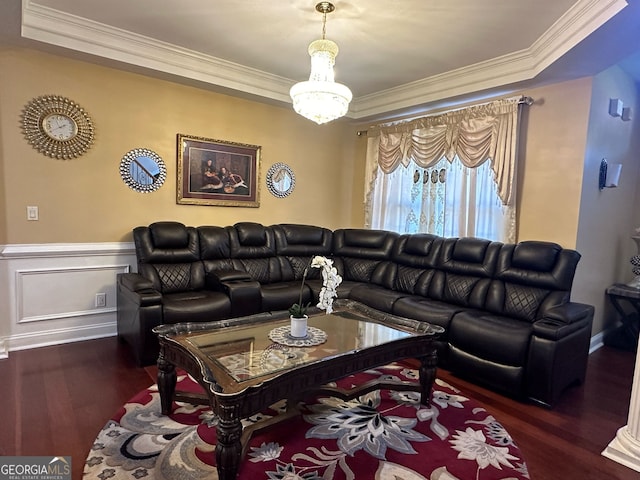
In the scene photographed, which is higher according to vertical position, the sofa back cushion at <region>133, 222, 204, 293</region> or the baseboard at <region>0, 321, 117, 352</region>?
the sofa back cushion at <region>133, 222, 204, 293</region>

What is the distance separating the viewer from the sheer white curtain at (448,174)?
379cm

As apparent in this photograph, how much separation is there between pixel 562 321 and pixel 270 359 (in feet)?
7.01

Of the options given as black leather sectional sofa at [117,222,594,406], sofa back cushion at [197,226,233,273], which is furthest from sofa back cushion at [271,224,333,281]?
sofa back cushion at [197,226,233,273]

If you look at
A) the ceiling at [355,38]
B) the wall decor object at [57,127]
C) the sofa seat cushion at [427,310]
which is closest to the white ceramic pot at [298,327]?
the sofa seat cushion at [427,310]

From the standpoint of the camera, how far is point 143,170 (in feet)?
12.7

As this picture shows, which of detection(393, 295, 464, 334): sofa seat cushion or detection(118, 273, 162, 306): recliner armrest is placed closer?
detection(118, 273, 162, 306): recliner armrest

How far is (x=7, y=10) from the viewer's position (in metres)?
2.52

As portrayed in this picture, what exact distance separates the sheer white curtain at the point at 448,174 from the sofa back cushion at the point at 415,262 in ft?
1.19

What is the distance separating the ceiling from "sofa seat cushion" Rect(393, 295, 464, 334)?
2.23 metres

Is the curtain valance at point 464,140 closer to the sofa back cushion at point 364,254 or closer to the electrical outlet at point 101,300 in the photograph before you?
the sofa back cushion at point 364,254

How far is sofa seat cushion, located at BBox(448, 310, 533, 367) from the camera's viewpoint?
269cm

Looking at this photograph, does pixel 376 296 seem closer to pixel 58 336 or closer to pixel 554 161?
pixel 554 161

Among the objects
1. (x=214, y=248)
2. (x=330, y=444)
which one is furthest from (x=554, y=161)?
(x=214, y=248)

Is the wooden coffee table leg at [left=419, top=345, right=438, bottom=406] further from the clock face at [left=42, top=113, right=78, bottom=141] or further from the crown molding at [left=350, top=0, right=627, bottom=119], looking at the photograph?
the clock face at [left=42, top=113, right=78, bottom=141]
